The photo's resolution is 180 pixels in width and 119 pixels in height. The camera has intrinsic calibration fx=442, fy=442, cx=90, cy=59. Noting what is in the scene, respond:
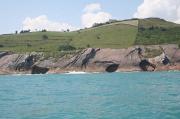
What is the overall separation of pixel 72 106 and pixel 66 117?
8.04 metres

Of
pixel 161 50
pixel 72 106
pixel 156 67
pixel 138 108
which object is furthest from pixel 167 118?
pixel 161 50

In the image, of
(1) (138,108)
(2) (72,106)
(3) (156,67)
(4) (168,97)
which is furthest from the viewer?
(3) (156,67)

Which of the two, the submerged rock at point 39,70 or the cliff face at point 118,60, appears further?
the submerged rock at point 39,70

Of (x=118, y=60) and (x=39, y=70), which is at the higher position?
(x=118, y=60)

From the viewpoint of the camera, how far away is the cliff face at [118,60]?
7136 inches

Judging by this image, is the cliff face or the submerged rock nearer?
the cliff face

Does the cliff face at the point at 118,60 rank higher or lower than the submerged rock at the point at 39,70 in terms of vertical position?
higher

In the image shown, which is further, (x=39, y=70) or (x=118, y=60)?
(x=39, y=70)

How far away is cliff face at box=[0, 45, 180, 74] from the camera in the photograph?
181 metres

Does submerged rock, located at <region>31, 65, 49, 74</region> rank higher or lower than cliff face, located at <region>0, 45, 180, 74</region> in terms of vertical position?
lower

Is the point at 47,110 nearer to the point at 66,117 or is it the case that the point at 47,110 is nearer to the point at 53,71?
the point at 66,117

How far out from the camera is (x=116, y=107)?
44906 millimetres

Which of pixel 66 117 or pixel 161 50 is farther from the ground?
pixel 161 50

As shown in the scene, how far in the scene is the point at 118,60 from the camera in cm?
18538
